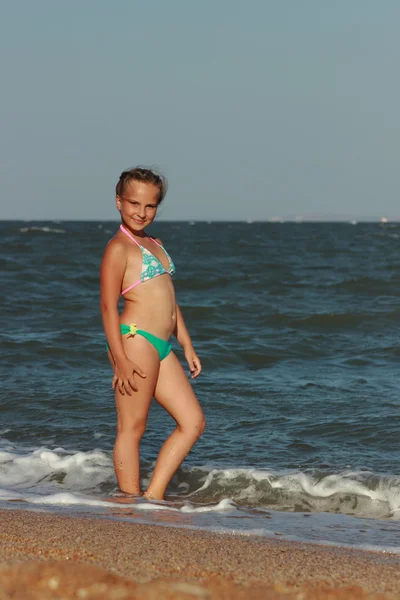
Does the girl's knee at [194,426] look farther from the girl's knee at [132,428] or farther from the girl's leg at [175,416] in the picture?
the girl's knee at [132,428]

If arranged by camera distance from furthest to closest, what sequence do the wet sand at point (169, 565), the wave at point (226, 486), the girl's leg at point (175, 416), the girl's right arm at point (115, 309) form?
the wave at point (226, 486) → the girl's leg at point (175, 416) → the girl's right arm at point (115, 309) → the wet sand at point (169, 565)

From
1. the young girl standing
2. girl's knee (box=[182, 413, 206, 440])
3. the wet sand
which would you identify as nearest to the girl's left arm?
the young girl standing

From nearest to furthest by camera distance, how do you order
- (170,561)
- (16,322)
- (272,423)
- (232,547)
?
(170,561) → (232,547) → (272,423) → (16,322)

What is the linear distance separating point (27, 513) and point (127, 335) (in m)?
1.01

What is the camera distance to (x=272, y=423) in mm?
6793

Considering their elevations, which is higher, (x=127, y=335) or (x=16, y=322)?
(x=127, y=335)

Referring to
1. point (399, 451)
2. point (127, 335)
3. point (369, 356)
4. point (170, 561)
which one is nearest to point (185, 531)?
point (170, 561)

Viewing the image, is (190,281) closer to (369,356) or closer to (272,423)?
(369,356)

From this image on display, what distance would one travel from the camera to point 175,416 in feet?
15.4

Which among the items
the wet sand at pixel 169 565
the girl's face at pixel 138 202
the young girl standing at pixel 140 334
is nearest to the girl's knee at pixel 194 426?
→ the young girl standing at pixel 140 334

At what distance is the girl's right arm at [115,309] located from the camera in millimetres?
4445

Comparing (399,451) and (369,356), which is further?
(369,356)

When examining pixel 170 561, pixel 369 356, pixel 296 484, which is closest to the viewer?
pixel 170 561

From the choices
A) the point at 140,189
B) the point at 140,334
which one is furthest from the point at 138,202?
the point at 140,334
